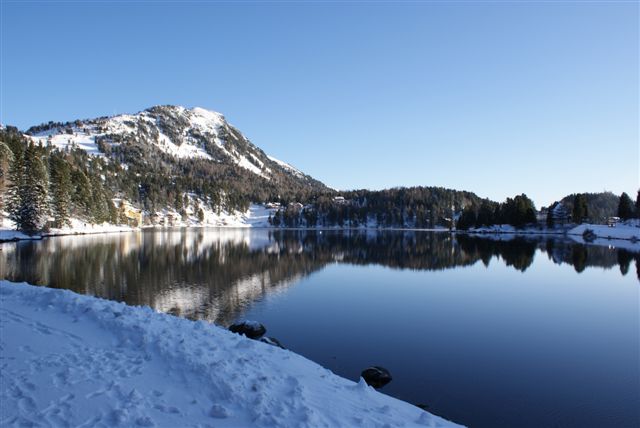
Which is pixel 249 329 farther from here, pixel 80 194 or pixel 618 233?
pixel 618 233

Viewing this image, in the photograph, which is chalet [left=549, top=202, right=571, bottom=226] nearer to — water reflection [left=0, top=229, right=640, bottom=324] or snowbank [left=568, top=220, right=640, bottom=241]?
snowbank [left=568, top=220, right=640, bottom=241]

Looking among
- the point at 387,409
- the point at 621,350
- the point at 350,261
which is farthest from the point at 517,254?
the point at 387,409

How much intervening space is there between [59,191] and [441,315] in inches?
3573

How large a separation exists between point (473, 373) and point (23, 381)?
55.5ft

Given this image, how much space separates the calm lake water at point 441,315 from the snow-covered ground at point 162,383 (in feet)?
17.3

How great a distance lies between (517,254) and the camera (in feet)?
244

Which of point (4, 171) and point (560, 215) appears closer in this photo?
point (4, 171)

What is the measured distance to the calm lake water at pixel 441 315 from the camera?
15711 mm

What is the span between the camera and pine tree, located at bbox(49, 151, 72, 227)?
87.9 metres

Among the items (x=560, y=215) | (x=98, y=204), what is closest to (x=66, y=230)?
(x=98, y=204)

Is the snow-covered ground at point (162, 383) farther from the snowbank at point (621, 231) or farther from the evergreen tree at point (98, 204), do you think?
the snowbank at point (621, 231)

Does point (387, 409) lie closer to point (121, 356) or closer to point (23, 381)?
point (121, 356)

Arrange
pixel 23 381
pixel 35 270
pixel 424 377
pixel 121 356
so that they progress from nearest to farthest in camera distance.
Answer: pixel 23 381 → pixel 121 356 → pixel 424 377 → pixel 35 270

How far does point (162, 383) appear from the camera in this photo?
10.9 meters
